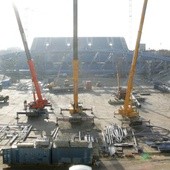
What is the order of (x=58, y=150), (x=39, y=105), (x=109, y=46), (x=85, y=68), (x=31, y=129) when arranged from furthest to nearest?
(x=109, y=46), (x=85, y=68), (x=39, y=105), (x=31, y=129), (x=58, y=150)

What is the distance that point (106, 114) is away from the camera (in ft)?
110

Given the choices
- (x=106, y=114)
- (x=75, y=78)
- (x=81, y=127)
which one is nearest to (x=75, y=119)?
(x=81, y=127)

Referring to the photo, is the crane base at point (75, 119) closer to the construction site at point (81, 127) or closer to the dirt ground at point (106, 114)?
the construction site at point (81, 127)

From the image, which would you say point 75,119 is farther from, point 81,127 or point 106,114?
point 106,114

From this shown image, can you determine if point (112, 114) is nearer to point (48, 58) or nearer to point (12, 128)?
point (12, 128)

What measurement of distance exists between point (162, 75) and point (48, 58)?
29.6 metres

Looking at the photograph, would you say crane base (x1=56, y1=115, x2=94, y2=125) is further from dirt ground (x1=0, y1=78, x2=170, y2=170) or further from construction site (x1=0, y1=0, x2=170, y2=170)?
dirt ground (x1=0, y1=78, x2=170, y2=170)

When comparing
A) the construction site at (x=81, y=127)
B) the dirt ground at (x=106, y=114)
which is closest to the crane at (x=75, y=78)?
the construction site at (x=81, y=127)

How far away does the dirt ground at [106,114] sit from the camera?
60.5 feet

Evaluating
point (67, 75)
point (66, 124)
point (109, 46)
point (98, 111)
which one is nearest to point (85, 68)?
point (67, 75)

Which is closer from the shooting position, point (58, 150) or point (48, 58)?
point (58, 150)

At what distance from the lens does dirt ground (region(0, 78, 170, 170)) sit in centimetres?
1845

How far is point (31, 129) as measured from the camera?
88.0ft

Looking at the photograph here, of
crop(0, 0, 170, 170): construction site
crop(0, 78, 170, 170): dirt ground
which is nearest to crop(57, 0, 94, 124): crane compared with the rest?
crop(0, 0, 170, 170): construction site
